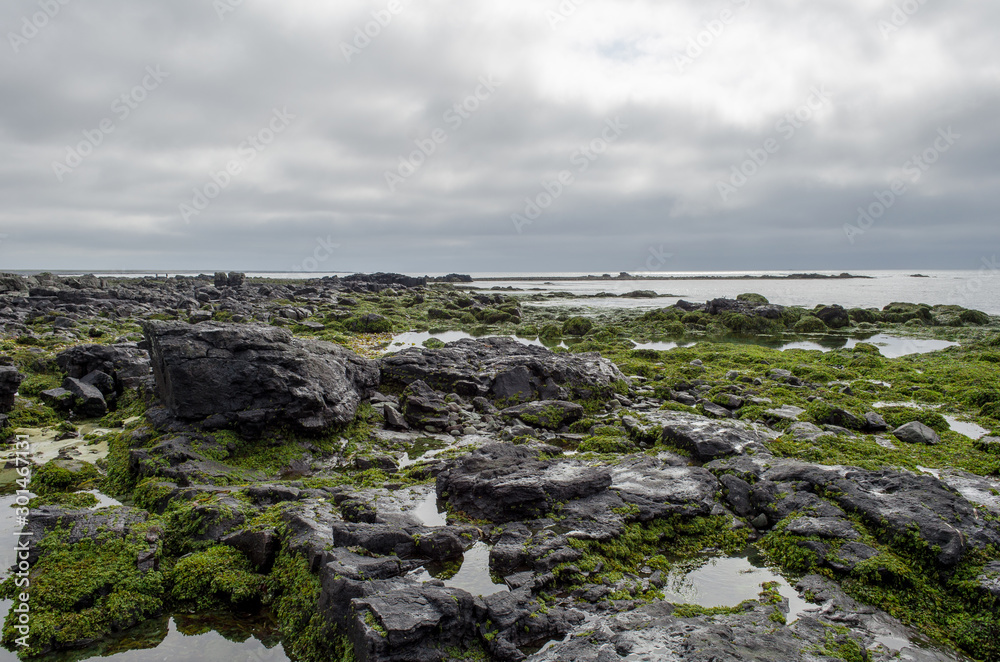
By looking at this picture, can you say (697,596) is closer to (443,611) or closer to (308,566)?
(443,611)

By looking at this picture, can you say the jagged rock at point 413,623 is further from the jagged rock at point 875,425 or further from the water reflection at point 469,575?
the jagged rock at point 875,425

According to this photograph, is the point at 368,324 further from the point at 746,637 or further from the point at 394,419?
the point at 746,637

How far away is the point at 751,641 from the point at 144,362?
57.8 feet

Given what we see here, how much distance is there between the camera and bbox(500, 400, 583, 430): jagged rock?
46.9 feet

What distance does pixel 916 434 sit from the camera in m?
12.5

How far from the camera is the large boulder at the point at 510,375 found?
16531mm

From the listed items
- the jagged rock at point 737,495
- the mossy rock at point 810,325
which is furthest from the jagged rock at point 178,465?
the mossy rock at point 810,325

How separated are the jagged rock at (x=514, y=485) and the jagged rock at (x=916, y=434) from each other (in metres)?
8.56

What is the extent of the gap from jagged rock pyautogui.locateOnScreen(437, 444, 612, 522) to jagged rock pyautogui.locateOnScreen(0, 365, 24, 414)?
1181cm

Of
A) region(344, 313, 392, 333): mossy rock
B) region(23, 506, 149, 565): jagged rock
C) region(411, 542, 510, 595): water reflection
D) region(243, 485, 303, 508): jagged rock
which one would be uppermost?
region(344, 313, 392, 333): mossy rock

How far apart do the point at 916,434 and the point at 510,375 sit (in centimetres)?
1072

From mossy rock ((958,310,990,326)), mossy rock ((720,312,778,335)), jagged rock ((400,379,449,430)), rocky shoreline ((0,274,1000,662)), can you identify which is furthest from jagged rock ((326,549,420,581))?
mossy rock ((958,310,990,326))

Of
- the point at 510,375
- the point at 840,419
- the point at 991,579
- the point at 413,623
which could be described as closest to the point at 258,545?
the point at 413,623

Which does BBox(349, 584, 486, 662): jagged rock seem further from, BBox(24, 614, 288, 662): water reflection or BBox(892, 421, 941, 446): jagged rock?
BBox(892, 421, 941, 446): jagged rock
